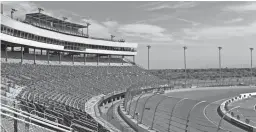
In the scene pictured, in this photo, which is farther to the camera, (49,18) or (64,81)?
(49,18)

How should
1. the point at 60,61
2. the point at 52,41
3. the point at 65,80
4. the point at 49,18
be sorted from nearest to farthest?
the point at 65,80, the point at 52,41, the point at 60,61, the point at 49,18

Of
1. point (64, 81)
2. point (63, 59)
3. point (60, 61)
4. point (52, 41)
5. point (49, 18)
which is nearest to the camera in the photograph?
point (64, 81)

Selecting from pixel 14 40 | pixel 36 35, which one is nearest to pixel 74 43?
pixel 36 35

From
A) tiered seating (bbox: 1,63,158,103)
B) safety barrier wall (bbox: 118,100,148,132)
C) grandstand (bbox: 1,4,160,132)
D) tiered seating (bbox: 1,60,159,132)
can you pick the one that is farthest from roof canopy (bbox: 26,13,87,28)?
safety barrier wall (bbox: 118,100,148,132)

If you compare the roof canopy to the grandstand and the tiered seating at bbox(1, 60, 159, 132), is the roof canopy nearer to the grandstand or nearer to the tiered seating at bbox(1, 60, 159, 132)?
the grandstand

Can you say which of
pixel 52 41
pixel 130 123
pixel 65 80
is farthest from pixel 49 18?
pixel 130 123

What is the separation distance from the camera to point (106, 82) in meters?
44.8

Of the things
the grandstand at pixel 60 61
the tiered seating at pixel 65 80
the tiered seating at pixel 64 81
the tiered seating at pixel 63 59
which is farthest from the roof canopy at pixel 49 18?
the tiered seating at pixel 65 80

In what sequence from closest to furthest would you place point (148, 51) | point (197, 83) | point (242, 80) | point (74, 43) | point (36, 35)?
1. point (36, 35)
2. point (74, 43)
3. point (197, 83)
4. point (242, 80)
5. point (148, 51)

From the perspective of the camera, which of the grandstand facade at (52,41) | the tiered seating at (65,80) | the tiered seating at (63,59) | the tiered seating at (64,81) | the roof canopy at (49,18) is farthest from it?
the roof canopy at (49,18)

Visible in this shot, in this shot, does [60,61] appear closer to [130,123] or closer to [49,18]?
[49,18]

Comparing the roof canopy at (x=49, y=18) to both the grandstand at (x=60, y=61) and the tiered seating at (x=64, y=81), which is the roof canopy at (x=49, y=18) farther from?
the tiered seating at (x=64, y=81)

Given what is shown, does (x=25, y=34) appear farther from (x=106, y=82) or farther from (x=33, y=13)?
(x=106, y=82)

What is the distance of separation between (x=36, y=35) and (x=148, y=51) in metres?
44.6
